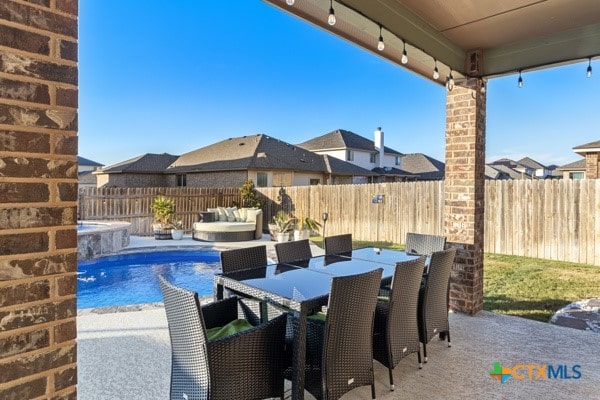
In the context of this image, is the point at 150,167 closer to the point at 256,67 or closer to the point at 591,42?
the point at 256,67

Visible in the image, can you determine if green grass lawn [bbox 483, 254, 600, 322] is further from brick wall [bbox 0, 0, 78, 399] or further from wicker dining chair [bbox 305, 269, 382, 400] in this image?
brick wall [bbox 0, 0, 78, 399]

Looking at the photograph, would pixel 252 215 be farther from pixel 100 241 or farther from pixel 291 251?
pixel 291 251

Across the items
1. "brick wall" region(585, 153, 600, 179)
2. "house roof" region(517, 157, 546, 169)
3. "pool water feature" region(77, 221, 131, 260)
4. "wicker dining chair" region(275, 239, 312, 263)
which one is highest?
"house roof" region(517, 157, 546, 169)

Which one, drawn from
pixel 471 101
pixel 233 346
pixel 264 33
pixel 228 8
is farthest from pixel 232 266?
pixel 264 33

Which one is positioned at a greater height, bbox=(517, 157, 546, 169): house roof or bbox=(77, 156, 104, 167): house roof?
bbox=(517, 157, 546, 169): house roof

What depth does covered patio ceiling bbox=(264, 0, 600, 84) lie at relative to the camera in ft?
10.3

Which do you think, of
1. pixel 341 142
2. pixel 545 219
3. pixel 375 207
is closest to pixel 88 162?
pixel 341 142

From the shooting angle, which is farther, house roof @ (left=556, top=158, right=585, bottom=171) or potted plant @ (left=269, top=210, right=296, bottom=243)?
house roof @ (left=556, top=158, right=585, bottom=171)

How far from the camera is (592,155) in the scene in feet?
41.4

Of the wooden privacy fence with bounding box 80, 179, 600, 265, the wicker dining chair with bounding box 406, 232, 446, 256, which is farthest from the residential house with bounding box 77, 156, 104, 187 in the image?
the wicker dining chair with bounding box 406, 232, 446, 256

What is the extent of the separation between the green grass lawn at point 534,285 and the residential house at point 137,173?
744 inches

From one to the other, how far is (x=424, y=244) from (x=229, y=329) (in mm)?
2860

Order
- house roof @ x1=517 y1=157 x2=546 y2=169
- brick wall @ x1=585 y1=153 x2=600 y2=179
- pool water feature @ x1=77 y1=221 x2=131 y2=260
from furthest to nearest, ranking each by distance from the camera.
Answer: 1. house roof @ x1=517 y1=157 x2=546 y2=169
2. brick wall @ x1=585 y1=153 x2=600 y2=179
3. pool water feature @ x1=77 y1=221 x2=131 y2=260

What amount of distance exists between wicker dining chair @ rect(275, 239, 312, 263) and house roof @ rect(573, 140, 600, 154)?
12857 millimetres
